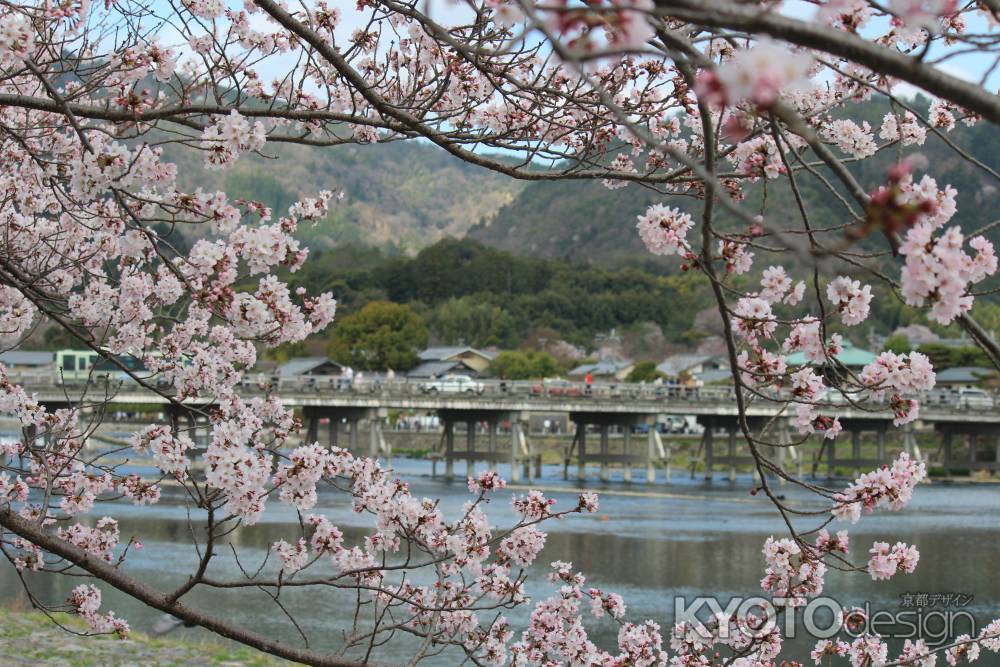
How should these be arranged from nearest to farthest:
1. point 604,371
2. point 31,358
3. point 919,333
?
point 31,358, point 604,371, point 919,333

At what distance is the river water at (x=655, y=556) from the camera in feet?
49.9

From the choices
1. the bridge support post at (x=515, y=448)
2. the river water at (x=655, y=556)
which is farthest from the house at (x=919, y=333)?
the river water at (x=655, y=556)

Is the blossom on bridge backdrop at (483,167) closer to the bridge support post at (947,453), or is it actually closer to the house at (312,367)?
the bridge support post at (947,453)

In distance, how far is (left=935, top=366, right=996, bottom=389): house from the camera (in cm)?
5881

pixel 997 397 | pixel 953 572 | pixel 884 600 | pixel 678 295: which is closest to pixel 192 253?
pixel 884 600

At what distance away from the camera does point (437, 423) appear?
7394 cm

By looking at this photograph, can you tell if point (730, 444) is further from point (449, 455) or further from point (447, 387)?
point (447, 387)

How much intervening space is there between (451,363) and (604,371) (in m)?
10.1

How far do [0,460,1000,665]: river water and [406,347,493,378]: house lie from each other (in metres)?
35.1

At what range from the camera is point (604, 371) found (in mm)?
77312

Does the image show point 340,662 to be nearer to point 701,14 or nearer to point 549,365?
point 701,14

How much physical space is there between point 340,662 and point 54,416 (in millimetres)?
2551

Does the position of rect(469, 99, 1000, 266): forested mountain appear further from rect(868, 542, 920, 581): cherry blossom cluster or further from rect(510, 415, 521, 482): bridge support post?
rect(868, 542, 920, 581): cherry blossom cluster

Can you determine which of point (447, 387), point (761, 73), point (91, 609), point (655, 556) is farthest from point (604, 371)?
point (761, 73)
